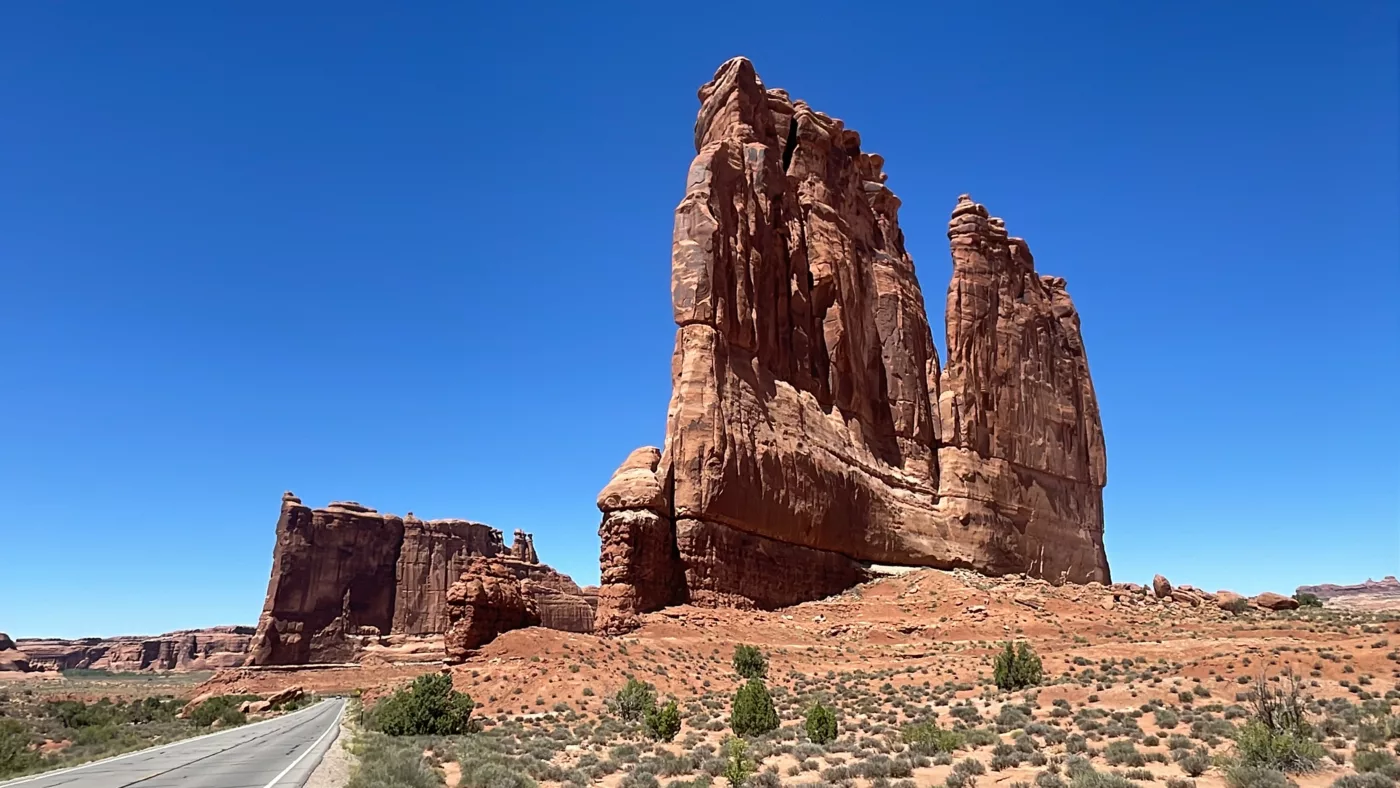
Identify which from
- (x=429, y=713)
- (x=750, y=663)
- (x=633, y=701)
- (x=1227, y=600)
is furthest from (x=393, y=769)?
(x=1227, y=600)

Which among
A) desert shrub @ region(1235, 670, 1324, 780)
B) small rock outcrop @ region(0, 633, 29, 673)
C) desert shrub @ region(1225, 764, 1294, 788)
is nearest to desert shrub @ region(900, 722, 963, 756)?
desert shrub @ region(1235, 670, 1324, 780)

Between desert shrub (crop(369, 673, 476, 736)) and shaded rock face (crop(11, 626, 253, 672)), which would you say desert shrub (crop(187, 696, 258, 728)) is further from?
shaded rock face (crop(11, 626, 253, 672))

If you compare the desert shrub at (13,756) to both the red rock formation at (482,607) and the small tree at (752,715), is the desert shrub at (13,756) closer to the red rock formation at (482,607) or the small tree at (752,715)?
the red rock formation at (482,607)

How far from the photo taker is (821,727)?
17.3m

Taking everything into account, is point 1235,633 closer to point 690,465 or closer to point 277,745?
point 690,465

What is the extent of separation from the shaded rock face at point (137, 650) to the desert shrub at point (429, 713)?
120 m

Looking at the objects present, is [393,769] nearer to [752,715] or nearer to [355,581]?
[752,715]

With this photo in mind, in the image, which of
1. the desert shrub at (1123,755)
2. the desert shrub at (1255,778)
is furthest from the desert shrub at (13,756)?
the desert shrub at (1255,778)

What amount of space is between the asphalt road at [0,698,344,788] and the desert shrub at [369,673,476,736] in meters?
1.62

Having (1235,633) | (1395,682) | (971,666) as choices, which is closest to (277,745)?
(971,666)

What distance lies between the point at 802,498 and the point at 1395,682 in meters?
21.6

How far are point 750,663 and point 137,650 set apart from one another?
136667mm

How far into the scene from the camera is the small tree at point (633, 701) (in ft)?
74.5

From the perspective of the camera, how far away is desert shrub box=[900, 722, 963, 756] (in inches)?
606
